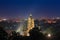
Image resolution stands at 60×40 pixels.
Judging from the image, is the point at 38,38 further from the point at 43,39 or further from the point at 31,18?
the point at 31,18

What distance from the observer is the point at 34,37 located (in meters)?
13.9

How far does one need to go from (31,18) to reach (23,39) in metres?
14.5

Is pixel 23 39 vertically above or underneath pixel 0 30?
underneath

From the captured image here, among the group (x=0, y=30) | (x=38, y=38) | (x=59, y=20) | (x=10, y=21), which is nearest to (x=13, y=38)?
(x=38, y=38)

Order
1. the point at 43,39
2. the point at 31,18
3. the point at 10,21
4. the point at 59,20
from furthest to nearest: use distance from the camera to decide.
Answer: the point at 59,20 → the point at 10,21 → the point at 31,18 → the point at 43,39

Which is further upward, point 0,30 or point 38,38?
point 0,30

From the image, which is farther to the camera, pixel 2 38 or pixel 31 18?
pixel 31 18

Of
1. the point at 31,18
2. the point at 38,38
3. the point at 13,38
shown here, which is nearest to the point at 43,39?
the point at 38,38

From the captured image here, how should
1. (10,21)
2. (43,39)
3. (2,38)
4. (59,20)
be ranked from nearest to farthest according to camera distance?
(2,38) → (43,39) → (10,21) → (59,20)

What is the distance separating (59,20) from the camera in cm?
4184

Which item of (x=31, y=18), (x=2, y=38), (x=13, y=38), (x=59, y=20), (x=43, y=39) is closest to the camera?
(x=2, y=38)

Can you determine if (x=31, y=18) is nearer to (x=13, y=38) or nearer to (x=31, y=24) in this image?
(x=31, y=24)

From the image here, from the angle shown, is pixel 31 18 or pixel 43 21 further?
pixel 43 21

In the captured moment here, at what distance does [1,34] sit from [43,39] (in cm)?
473
